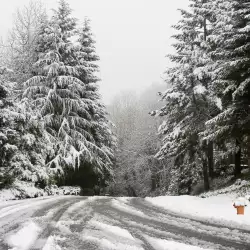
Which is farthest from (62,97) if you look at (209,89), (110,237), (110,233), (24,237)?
(110,237)

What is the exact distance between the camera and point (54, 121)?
20797mm

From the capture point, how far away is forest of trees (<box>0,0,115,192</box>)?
585 inches

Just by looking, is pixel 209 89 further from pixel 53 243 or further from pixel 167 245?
pixel 53 243

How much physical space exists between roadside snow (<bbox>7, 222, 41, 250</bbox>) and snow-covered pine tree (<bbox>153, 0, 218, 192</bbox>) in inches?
471

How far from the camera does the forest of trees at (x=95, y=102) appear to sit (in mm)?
13602

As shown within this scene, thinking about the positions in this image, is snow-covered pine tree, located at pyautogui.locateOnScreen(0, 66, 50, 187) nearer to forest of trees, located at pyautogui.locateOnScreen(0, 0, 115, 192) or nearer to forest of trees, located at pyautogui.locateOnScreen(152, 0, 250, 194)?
forest of trees, located at pyautogui.locateOnScreen(0, 0, 115, 192)

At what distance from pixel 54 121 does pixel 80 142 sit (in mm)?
2522

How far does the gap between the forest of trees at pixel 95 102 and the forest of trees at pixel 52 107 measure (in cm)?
7

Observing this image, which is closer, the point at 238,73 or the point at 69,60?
the point at 238,73

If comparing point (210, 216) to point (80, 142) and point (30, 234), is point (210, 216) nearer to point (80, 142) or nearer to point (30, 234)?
point (30, 234)

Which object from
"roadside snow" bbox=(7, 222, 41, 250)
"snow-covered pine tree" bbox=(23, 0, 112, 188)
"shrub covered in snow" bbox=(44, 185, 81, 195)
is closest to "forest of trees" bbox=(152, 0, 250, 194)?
"snow-covered pine tree" bbox=(23, 0, 112, 188)

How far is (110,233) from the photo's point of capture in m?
5.69

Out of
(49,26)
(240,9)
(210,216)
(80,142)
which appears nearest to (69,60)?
(49,26)

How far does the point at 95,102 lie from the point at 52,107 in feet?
14.9
